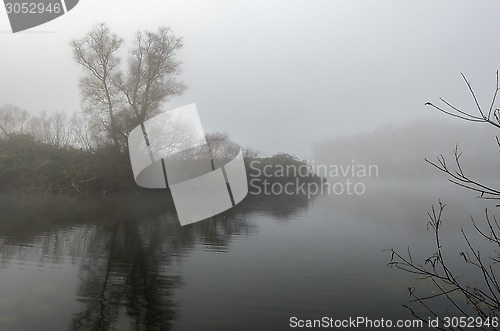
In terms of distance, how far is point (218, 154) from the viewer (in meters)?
26.6

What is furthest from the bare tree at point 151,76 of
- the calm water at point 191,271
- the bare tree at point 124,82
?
the calm water at point 191,271

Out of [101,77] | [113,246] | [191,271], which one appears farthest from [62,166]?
[191,271]

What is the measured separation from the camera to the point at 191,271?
7.12 meters

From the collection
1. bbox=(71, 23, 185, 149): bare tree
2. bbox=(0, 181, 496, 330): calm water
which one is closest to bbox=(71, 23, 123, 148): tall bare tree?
bbox=(71, 23, 185, 149): bare tree

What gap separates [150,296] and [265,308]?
2045mm

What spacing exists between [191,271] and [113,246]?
2968mm

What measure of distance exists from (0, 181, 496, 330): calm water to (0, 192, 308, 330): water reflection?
0.10 feet

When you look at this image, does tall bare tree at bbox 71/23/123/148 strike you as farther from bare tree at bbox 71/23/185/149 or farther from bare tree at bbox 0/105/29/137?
bare tree at bbox 0/105/29/137

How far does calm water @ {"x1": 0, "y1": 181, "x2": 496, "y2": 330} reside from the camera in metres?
5.05

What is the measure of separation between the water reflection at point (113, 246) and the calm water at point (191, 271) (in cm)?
3

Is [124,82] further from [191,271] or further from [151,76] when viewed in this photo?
[191,271]

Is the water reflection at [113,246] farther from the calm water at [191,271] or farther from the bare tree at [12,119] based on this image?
the bare tree at [12,119]

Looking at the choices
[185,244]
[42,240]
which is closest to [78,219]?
[42,240]

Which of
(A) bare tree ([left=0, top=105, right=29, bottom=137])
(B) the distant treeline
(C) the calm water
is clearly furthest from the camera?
(A) bare tree ([left=0, top=105, right=29, bottom=137])
